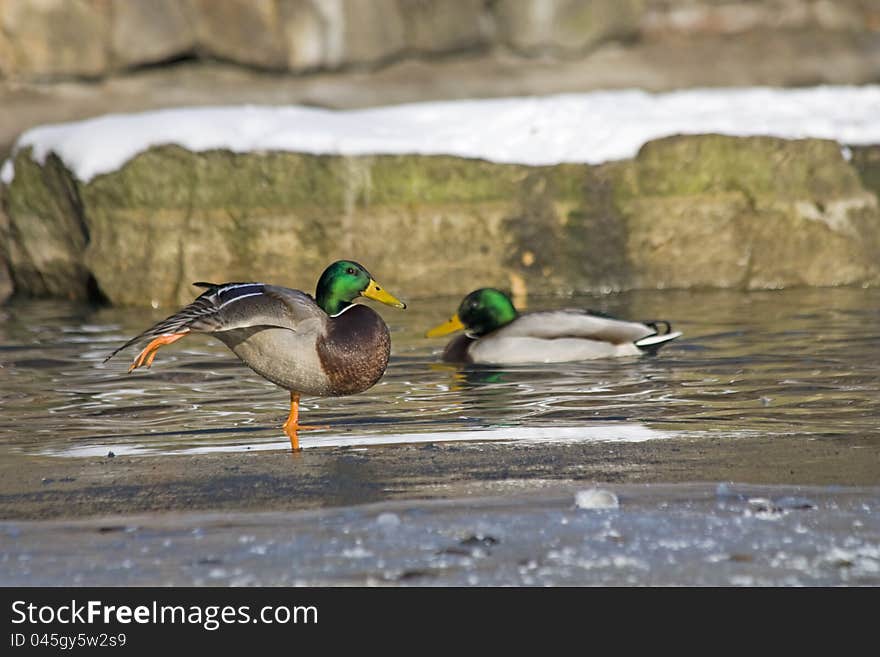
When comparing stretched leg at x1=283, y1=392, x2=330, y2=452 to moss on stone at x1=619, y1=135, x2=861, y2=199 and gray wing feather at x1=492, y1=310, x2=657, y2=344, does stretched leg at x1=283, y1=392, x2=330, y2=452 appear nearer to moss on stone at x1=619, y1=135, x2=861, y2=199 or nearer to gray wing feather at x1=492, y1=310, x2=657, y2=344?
gray wing feather at x1=492, y1=310, x2=657, y2=344

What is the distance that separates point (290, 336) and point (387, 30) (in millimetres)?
6348

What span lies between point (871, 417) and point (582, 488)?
166 centimetres

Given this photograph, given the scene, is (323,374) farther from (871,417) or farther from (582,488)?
(871,417)

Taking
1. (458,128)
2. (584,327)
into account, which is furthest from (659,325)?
(458,128)

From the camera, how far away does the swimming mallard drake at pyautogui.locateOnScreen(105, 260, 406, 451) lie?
5535mm

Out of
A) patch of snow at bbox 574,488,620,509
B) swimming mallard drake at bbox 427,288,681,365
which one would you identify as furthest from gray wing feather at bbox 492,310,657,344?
patch of snow at bbox 574,488,620,509

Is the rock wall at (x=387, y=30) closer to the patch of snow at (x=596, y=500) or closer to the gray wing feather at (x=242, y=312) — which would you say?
the gray wing feather at (x=242, y=312)

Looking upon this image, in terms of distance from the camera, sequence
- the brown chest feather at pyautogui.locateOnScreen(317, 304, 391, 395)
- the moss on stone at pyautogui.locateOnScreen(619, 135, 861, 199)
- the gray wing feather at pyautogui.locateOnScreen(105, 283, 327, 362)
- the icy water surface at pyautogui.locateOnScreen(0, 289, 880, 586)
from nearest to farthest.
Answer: the icy water surface at pyautogui.locateOnScreen(0, 289, 880, 586)
the gray wing feather at pyautogui.locateOnScreen(105, 283, 327, 362)
the brown chest feather at pyautogui.locateOnScreen(317, 304, 391, 395)
the moss on stone at pyautogui.locateOnScreen(619, 135, 861, 199)

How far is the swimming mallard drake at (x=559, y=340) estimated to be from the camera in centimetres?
805

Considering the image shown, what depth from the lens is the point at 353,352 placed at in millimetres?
5652

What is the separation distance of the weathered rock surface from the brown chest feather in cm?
457

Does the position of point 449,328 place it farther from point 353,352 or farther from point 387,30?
point 387,30

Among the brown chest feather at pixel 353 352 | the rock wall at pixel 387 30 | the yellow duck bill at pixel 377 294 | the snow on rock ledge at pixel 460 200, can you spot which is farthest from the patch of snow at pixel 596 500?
the rock wall at pixel 387 30

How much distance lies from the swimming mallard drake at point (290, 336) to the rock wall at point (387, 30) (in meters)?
5.93
